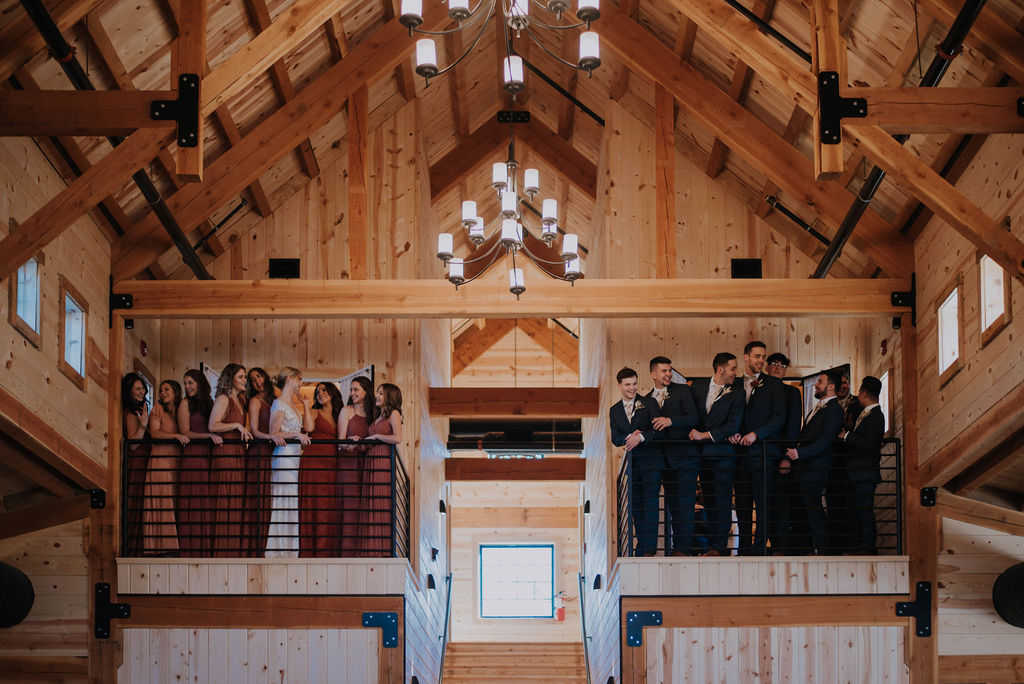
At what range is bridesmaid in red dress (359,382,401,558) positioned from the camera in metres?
10.3

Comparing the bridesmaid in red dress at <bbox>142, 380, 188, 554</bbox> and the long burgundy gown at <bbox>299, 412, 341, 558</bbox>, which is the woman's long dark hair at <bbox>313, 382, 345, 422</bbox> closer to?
the long burgundy gown at <bbox>299, 412, 341, 558</bbox>

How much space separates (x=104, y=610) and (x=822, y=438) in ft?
18.4

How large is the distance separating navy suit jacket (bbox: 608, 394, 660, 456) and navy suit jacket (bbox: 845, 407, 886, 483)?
1471 mm

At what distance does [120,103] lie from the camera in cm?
821

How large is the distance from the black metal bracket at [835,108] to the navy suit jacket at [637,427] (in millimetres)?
2936

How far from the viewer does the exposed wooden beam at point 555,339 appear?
19.6 metres

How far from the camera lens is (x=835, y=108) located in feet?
26.4

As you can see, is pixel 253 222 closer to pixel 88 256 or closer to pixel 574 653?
pixel 88 256

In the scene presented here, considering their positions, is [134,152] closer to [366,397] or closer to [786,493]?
[366,397]

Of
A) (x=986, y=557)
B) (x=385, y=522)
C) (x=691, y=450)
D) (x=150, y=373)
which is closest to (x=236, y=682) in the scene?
(x=385, y=522)

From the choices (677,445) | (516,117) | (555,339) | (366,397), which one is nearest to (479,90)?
(516,117)

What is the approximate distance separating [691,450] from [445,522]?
7.14 meters

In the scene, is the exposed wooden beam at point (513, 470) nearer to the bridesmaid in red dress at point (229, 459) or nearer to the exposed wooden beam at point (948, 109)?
the bridesmaid in red dress at point (229, 459)

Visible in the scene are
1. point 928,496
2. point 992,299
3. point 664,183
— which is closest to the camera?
point 992,299
